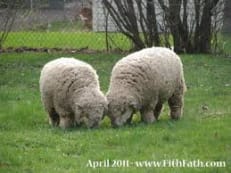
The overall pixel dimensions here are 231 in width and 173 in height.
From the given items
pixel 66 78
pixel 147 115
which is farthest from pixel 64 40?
pixel 66 78

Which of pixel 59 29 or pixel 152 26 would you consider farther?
pixel 59 29

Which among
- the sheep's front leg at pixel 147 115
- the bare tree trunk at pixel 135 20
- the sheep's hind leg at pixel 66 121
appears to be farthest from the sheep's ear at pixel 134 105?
the bare tree trunk at pixel 135 20

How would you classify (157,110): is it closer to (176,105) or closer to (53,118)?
(176,105)

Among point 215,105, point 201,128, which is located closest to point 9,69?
point 215,105

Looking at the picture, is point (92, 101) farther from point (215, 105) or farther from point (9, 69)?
point (9, 69)

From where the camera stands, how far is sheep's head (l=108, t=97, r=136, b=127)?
8148 millimetres

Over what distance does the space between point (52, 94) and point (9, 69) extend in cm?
582

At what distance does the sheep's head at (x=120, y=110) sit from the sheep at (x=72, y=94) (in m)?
0.13

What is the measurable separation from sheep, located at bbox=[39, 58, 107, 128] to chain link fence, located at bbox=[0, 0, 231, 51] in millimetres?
7702

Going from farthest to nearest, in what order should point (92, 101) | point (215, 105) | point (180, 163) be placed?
point (215, 105)
point (92, 101)
point (180, 163)

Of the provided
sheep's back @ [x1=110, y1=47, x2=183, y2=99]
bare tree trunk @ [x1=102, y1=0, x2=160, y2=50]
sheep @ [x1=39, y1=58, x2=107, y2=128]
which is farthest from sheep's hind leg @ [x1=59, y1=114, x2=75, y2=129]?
bare tree trunk @ [x1=102, y1=0, x2=160, y2=50]

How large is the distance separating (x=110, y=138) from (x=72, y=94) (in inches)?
37.8

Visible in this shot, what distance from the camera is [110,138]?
7.50 metres

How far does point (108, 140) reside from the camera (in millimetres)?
7438
